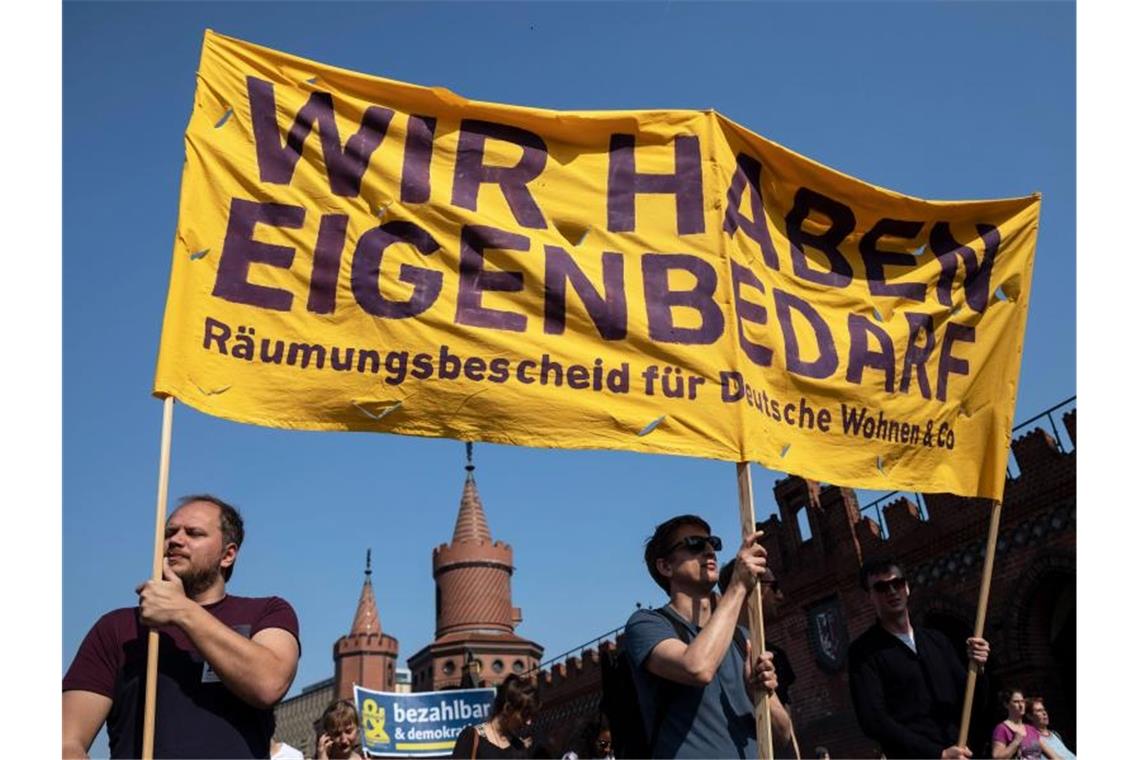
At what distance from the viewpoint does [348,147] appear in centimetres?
448

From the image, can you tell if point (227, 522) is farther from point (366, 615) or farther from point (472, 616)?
point (366, 615)

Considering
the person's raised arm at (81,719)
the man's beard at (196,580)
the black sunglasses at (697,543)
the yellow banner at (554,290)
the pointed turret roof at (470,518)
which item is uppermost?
the pointed turret roof at (470,518)

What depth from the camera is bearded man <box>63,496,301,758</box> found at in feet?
9.56

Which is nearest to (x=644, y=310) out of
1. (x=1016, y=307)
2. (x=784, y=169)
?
(x=784, y=169)

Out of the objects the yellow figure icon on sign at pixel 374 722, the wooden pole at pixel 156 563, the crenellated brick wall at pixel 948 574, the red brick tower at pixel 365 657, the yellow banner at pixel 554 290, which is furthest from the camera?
the red brick tower at pixel 365 657

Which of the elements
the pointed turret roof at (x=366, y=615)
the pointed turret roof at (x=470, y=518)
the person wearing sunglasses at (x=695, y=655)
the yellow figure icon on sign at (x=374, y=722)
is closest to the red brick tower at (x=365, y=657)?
the pointed turret roof at (x=366, y=615)

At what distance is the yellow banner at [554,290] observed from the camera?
13.3ft

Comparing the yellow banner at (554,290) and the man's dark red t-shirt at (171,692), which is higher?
the yellow banner at (554,290)

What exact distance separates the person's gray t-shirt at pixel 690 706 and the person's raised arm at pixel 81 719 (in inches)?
66.8

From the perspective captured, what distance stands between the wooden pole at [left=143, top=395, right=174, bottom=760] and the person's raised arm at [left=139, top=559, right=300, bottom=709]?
8 cm

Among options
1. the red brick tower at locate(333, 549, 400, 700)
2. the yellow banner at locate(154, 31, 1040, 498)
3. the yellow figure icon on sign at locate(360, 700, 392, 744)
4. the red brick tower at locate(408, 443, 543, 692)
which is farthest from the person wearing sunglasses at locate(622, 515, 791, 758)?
the red brick tower at locate(333, 549, 400, 700)

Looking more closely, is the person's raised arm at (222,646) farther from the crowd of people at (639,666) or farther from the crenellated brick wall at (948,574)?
the crenellated brick wall at (948,574)

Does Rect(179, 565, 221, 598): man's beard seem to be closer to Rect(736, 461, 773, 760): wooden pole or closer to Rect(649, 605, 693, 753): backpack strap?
Rect(649, 605, 693, 753): backpack strap
